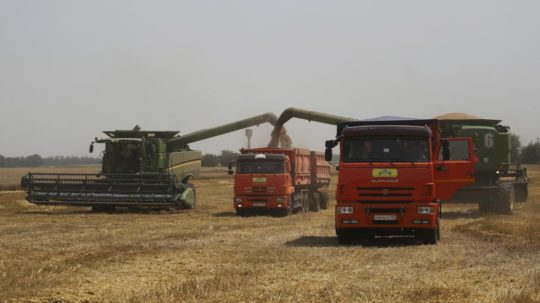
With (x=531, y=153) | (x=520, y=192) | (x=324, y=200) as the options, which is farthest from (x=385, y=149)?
(x=531, y=153)

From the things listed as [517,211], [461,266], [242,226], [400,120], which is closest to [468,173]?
[400,120]

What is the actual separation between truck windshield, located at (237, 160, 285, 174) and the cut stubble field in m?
7.15

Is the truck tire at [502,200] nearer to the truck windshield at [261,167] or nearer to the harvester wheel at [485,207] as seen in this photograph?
the harvester wheel at [485,207]

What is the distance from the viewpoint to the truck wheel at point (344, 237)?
16.5 m

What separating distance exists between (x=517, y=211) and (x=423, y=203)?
16.9m

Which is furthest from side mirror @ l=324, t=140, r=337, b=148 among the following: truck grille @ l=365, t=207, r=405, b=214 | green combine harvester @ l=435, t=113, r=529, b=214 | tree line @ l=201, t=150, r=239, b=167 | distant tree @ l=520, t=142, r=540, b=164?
tree line @ l=201, t=150, r=239, b=167

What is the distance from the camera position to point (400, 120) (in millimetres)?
17469

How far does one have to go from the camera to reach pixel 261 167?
95.2 ft

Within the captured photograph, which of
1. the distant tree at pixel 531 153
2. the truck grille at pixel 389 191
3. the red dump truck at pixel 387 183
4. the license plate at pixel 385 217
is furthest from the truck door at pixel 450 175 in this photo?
the distant tree at pixel 531 153

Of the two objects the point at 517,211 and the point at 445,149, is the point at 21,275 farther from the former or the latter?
the point at 517,211

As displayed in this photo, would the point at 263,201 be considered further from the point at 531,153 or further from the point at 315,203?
the point at 531,153

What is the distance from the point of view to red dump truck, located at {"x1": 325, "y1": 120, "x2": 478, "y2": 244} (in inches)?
629

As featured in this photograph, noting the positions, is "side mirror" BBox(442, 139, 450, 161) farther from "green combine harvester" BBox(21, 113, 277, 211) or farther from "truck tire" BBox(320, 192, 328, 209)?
"truck tire" BBox(320, 192, 328, 209)

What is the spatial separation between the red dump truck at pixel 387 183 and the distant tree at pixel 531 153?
90.4 metres
